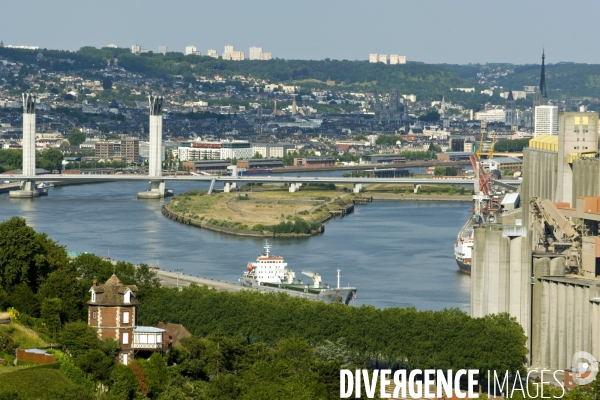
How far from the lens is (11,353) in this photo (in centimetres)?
1407

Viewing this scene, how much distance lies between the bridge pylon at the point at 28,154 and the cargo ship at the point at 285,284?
76.1ft

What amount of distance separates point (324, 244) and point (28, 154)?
20746mm

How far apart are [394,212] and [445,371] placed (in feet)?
83.7

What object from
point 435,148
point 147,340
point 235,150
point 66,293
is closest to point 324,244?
point 66,293

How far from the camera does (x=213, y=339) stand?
14.9m

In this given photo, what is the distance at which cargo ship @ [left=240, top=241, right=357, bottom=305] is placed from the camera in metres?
21.5

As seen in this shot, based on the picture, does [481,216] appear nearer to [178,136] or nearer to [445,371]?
[445,371]

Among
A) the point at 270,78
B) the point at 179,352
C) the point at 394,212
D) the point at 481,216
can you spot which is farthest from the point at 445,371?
the point at 270,78

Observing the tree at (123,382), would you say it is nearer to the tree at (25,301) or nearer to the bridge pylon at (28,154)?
the tree at (25,301)

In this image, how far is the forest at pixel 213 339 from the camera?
13.4 meters

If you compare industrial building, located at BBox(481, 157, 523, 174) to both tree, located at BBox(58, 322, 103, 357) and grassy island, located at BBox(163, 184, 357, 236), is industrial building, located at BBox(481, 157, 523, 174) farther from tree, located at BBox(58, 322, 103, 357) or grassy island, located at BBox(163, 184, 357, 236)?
tree, located at BBox(58, 322, 103, 357)

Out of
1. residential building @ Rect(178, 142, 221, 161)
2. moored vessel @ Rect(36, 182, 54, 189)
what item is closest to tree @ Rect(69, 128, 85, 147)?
residential building @ Rect(178, 142, 221, 161)

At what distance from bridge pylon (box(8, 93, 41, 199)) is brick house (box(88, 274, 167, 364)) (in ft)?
103

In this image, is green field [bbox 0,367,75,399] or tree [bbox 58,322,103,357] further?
tree [bbox 58,322,103,357]
